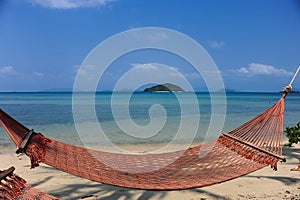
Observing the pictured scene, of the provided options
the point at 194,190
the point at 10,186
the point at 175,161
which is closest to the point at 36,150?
the point at 10,186

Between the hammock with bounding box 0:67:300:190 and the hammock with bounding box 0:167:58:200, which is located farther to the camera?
the hammock with bounding box 0:67:300:190

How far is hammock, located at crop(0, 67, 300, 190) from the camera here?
1.94 m

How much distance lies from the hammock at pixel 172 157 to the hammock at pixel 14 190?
158 mm

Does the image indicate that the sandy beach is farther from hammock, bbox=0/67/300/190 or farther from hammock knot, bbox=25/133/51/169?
hammock knot, bbox=25/133/51/169

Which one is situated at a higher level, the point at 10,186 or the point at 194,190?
the point at 10,186

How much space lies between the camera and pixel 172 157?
2.61 m

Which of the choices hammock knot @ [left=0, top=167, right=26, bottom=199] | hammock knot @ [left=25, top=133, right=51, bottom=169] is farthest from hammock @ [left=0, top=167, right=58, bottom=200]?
hammock knot @ [left=25, top=133, right=51, bottom=169]

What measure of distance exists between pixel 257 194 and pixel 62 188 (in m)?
1.77

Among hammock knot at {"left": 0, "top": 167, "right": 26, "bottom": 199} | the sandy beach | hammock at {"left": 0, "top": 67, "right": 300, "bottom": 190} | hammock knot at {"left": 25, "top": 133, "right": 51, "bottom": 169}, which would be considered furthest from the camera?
the sandy beach

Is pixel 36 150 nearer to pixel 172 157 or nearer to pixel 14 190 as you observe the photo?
pixel 14 190

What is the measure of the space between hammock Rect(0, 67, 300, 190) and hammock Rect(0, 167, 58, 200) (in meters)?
0.16

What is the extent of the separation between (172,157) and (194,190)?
16.0 inches

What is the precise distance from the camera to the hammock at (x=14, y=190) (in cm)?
147

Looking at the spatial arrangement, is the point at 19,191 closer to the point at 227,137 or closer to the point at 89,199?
the point at 89,199
